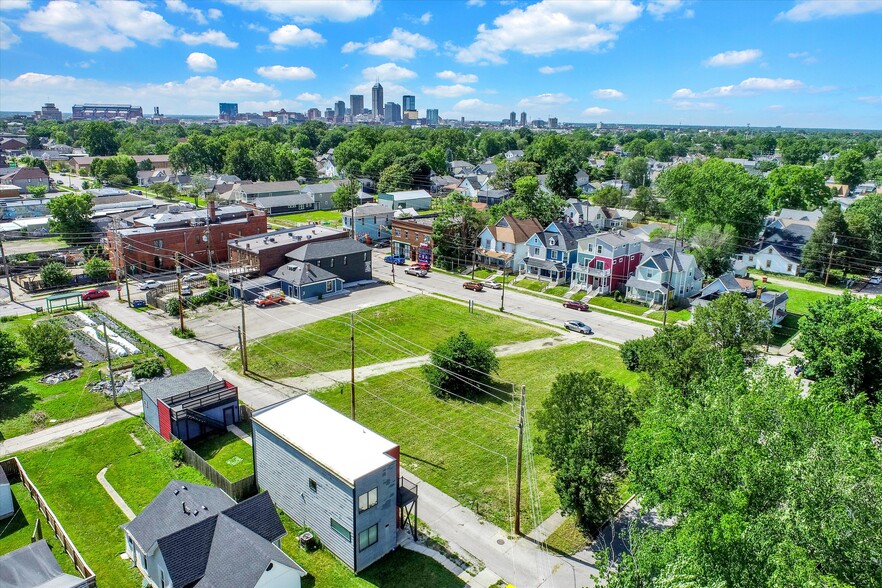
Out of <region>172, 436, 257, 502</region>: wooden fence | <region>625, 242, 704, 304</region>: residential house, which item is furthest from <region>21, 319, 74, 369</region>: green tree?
<region>625, 242, 704, 304</region>: residential house

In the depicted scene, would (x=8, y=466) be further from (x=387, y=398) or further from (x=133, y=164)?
(x=133, y=164)

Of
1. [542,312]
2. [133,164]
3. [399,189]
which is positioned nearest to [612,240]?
[542,312]

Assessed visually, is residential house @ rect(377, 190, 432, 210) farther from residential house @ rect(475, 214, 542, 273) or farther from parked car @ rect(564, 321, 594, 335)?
parked car @ rect(564, 321, 594, 335)

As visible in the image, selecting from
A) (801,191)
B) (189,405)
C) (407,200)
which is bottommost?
(189,405)

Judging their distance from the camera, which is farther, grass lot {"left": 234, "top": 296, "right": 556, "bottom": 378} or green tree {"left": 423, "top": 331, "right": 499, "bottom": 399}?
grass lot {"left": 234, "top": 296, "right": 556, "bottom": 378}

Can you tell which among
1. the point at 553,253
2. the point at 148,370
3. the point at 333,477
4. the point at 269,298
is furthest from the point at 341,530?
the point at 553,253

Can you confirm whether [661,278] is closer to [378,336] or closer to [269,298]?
[378,336]
